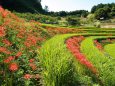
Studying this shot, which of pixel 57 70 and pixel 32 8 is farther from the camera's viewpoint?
pixel 32 8

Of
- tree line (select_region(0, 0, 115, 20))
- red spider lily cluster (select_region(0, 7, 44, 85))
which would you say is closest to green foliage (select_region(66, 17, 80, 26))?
tree line (select_region(0, 0, 115, 20))

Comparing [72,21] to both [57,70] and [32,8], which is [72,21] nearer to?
[32,8]

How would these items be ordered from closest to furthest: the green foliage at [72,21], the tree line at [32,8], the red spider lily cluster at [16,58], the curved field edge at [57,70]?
the red spider lily cluster at [16,58] < the curved field edge at [57,70] < the green foliage at [72,21] < the tree line at [32,8]

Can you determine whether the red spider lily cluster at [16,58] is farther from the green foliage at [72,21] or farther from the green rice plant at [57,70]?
the green foliage at [72,21]

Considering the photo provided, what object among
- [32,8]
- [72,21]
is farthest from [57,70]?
[32,8]

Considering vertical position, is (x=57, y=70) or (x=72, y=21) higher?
(x=57, y=70)

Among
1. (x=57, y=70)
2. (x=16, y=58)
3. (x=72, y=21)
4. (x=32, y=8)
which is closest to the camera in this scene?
(x=57, y=70)

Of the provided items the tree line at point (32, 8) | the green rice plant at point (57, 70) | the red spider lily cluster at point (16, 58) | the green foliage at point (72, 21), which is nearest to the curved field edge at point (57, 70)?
the green rice plant at point (57, 70)

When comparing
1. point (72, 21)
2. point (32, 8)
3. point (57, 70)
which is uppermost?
point (57, 70)

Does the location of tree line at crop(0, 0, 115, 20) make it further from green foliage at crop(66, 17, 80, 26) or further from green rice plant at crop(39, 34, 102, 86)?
green rice plant at crop(39, 34, 102, 86)

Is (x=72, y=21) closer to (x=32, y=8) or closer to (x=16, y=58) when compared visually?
(x=32, y=8)

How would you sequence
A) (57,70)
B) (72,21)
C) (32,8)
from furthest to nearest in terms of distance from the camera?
(32,8)
(72,21)
(57,70)

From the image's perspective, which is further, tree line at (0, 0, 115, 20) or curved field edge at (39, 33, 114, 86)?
tree line at (0, 0, 115, 20)

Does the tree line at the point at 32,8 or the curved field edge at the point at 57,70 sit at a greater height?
the curved field edge at the point at 57,70
